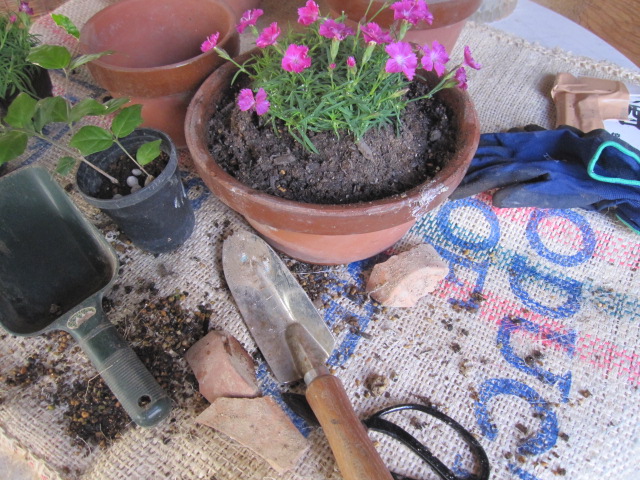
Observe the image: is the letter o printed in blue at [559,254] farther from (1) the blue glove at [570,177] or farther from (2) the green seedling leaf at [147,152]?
(2) the green seedling leaf at [147,152]

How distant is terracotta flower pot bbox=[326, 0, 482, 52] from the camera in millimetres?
989

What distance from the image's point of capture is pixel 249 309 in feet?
2.76

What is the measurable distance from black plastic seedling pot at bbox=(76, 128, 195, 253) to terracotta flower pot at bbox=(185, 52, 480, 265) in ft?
0.34

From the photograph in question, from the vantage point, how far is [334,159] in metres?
0.74

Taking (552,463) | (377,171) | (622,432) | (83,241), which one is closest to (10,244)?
(83,241)

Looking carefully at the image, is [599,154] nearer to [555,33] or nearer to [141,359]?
[555,33]

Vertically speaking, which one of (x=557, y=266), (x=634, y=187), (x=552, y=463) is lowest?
(x=552, y=463)

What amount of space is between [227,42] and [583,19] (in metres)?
1.67

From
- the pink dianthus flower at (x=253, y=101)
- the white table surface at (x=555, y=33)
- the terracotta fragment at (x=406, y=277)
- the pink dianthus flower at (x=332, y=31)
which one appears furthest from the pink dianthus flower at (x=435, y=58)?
the white table surface at (x=555, y=33)

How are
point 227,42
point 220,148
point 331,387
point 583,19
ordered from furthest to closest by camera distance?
1. point 583,19
2. point 227,42
3. point 220,148
4. point 331,387

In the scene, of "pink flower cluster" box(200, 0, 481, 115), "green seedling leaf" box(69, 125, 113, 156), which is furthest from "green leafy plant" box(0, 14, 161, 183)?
"pink flower cluster" box(200, 0, 481, 115)

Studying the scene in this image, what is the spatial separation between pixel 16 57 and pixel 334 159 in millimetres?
788

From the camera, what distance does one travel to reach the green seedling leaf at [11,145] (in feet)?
2.16

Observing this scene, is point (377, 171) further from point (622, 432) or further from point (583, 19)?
point (583, 19)
